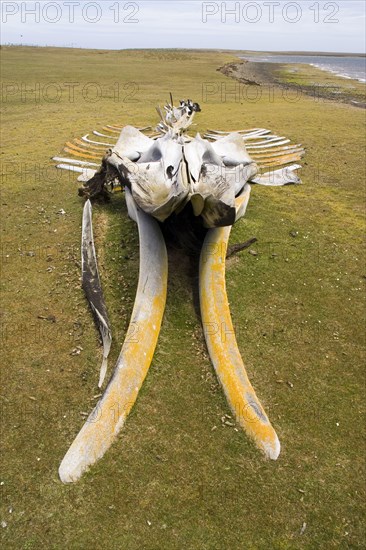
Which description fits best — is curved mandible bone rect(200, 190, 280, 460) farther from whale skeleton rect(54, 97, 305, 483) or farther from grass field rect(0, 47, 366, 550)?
grass field rect(0, 47, 366, 550)

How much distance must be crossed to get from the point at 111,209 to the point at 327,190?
6.42 metres

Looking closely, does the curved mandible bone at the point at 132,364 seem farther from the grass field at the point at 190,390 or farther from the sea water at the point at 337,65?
the sea water at the point at 337,65

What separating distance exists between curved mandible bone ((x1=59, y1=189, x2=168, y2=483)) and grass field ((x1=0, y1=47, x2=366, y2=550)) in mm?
171

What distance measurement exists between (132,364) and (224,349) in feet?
4.37

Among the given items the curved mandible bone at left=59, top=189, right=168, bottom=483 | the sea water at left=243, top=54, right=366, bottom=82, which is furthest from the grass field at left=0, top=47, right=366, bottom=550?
the sea water at left=243, top=54, right=366, bottom=82

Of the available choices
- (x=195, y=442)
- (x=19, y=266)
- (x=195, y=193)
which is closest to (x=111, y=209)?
(x=19, y=266)

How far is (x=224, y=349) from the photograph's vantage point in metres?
6.53

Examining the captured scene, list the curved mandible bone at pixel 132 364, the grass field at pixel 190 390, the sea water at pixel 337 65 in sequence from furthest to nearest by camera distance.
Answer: the sea water at pixel 337 65
the curved mandible bone at pixel 132 364
the grass field at pixel 190 390

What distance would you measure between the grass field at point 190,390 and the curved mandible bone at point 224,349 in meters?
0.18

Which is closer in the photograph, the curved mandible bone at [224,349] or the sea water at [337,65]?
the curved mandible bone at [224,349]

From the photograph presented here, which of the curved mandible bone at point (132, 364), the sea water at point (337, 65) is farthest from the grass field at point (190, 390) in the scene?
the sea water at point (337, 65)

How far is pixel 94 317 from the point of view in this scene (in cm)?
748

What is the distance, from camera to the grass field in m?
4.69

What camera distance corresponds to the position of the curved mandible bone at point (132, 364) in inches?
203
